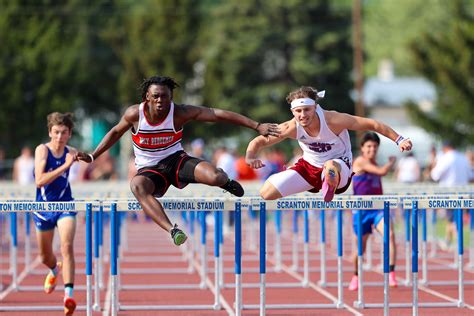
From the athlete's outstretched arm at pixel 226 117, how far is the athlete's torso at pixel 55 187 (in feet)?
6.80

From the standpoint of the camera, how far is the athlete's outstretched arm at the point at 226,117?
9.29m

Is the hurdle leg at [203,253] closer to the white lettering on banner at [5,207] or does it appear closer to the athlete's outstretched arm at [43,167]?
the athlete's outstretched arm at [43,167]

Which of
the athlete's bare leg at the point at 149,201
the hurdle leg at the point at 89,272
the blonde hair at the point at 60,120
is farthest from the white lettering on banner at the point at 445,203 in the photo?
the blonde hair at the point at 60,120

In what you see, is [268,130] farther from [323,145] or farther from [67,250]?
[67,250]

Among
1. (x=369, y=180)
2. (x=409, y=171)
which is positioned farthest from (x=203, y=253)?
(x=409, y=171)

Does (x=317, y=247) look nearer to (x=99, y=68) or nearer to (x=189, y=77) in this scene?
(x=189, y=77)

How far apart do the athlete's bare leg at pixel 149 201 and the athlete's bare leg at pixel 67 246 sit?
1.60 m

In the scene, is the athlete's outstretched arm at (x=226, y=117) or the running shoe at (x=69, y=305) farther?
the running shoe at (x=69, y=305)

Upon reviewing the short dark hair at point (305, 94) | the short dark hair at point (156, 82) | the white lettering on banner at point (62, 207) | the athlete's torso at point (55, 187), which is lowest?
the white lettering on banner at point (62, 207)

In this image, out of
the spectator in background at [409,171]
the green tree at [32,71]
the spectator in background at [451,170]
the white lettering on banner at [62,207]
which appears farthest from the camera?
the green tree at [32,71]

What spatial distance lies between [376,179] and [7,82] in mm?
32635

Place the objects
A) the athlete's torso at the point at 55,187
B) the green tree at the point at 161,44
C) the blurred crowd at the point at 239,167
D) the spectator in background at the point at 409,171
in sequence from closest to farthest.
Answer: the athlete's torso at the point at 55,187
the blurred crowd at the point at 239,167
the spectator in background at the point at 409,171
the green tree at the point at 161,44

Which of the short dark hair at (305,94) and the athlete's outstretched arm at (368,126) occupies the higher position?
the short dark hair at (305,94)

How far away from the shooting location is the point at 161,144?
9820mm
